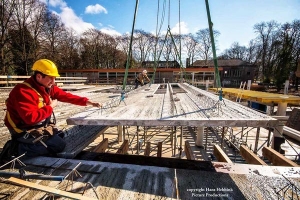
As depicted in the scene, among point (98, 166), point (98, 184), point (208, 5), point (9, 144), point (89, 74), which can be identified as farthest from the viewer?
point (89, 74)

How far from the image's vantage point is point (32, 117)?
1.72 meters

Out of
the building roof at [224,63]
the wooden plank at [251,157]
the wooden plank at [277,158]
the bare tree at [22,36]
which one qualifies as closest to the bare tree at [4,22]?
the bare tree at [22,36]

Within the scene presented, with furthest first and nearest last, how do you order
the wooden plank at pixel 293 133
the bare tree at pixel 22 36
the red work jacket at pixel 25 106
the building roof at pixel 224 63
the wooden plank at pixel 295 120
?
the building roof at pixel 224 63 < the bare tree at pixel 22 36 < the wooden plank at pixel 295 120 < the wooden plank at pixel 293 133 < the red work jacket at pixel 25 106

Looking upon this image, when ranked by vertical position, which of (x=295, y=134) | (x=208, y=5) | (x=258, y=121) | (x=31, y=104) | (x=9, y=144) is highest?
(x=208, y=5)

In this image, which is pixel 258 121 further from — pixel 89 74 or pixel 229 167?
pixel 89 74

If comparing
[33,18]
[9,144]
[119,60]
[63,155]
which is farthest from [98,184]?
[119,60]

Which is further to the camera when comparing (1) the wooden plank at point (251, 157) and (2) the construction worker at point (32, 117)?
(1) the wooden plank at point (251, 157)

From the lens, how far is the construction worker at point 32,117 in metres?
1.74

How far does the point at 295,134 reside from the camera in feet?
10.5

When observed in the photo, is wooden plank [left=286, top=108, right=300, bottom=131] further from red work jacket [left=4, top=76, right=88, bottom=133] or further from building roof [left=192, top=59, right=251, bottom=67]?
building roof [left=192, top=59, right=251, bottom=67]

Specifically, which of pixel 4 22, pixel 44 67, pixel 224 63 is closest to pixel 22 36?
pixel 4 22

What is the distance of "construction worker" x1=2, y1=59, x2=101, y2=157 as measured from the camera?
68.6 inches

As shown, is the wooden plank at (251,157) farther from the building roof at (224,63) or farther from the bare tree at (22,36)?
the building roof at (224,63)

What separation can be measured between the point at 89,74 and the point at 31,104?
2643cm
